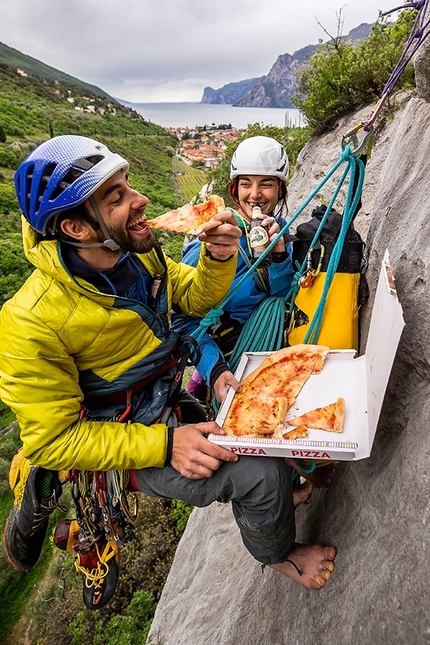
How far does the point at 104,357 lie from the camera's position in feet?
7.97

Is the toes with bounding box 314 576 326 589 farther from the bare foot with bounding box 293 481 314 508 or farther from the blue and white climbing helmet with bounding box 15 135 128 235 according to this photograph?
the blue and white climbing helmet with bounding box 15 135 128 235

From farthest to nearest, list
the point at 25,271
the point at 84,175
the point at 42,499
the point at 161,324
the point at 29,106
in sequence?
1. the point at 29,106
2. the point at 25,271
3. the point at 42,499
4. the point at 161,324
5. the point at 84,175

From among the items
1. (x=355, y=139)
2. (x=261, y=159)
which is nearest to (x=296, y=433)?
(x=355, y=139)

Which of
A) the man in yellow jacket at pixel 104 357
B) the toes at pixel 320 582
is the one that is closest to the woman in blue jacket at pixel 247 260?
the man in yellow jacket at pixel 104 357

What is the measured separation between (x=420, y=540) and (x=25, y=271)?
5913 cm

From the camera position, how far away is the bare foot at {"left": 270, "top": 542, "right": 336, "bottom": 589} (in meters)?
2.31

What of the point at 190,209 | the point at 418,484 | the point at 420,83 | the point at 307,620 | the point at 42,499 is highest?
the point at 420,83

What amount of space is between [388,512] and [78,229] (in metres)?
2.15

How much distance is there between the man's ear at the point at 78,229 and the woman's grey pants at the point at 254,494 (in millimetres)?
1414

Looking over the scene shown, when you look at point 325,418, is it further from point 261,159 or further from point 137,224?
point 261,159

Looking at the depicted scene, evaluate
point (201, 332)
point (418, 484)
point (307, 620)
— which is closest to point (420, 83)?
point (201, 332)

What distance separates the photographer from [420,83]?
243 centimetres

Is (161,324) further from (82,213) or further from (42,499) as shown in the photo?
(42,499)

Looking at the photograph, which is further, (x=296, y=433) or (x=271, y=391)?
(x=271, y=391)
